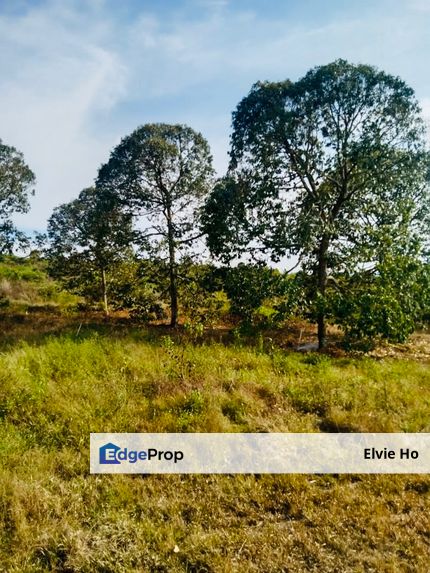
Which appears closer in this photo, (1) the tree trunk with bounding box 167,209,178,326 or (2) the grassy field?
(2) the grassy field

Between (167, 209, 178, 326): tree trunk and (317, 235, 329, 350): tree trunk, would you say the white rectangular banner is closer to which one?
(317, 235, 329, 350): tree trunk

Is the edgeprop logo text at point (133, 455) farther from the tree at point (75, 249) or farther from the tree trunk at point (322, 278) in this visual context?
the tree at point (75, 249)

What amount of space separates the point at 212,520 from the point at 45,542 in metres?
1.82

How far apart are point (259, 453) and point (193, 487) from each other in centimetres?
117

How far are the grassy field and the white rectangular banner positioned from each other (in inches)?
7.0

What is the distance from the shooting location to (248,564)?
361 cm

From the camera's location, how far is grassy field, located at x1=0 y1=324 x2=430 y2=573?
3727mm

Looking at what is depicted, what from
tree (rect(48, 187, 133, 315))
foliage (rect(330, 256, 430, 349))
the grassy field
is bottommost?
the grassy field

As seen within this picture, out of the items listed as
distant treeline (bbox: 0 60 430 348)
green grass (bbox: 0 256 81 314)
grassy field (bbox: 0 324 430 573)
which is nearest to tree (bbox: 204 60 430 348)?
distant treeline (bbox: 0 60 430 348)

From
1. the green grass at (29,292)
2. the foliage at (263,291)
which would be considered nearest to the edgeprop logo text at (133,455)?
the foliage at (263,291)

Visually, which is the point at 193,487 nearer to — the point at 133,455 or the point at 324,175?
the point at 133,455

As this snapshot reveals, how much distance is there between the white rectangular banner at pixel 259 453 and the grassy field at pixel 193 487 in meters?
0.18

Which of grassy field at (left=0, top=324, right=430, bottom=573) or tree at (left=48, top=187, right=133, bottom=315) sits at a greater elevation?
tree at (left=48, top=187, right=133, bottom=315)

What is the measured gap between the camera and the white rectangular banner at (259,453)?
17.0 ft
